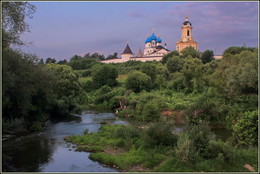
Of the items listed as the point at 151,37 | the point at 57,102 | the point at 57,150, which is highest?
the point at 151,37

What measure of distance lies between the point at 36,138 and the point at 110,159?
787 cm

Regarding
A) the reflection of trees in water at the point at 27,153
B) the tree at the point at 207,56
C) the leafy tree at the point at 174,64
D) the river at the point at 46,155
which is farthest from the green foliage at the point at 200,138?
the tree at the point at 207,56

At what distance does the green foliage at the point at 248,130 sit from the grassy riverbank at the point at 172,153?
2799 millimetres

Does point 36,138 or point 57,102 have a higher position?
point 57,102

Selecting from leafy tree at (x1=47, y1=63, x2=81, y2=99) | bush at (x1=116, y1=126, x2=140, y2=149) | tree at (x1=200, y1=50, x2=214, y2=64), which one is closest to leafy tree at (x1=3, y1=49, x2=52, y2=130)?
bush at (x1=116, y1=126, x2=140, y2=149)

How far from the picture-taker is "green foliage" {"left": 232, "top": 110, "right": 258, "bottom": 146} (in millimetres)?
18469

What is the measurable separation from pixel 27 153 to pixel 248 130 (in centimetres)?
1396

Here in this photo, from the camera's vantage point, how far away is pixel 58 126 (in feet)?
86.7

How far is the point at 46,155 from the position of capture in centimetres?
1709

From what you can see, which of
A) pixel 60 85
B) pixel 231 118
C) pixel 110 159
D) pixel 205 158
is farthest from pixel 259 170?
pixel 60 85

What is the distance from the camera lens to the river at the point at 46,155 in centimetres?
1478

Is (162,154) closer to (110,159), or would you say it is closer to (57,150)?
(110,159)

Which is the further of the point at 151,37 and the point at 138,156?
the point at 151,37

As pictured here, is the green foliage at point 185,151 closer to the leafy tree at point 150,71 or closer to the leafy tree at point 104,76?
the leafy tree at point 150,71
